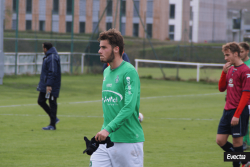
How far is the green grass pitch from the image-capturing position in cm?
697

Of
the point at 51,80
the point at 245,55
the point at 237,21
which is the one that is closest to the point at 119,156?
the point at 245,55

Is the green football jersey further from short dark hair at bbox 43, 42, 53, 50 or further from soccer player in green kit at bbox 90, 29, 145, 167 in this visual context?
short dark hair at bbox 43, 42, 53, 50

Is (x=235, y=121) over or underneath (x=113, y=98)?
underneath

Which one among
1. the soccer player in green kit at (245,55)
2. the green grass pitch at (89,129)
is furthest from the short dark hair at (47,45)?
the soccer player in green kit at (245,55)

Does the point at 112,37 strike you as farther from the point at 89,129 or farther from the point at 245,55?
the point at 89,129

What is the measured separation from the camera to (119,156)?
3.97m

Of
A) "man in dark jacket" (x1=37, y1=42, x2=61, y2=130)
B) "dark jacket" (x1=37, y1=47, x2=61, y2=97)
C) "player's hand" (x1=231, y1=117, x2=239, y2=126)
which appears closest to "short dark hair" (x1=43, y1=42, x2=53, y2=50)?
"man in dark jacket" (x1=37, y1=42, x2=61, y2=130)

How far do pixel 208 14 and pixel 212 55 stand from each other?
11.5 ft

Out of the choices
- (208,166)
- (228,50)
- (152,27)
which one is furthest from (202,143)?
(152,27)

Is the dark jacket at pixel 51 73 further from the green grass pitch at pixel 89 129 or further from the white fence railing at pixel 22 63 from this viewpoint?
the white fence railing at pixel 22 63

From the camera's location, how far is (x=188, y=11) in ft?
104

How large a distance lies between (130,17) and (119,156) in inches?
1049

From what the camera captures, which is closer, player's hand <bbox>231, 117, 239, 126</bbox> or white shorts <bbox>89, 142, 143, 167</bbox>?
white shorts <bbox>89, 142, 143, 167</bbox>

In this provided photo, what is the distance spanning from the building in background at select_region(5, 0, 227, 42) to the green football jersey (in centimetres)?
2186
